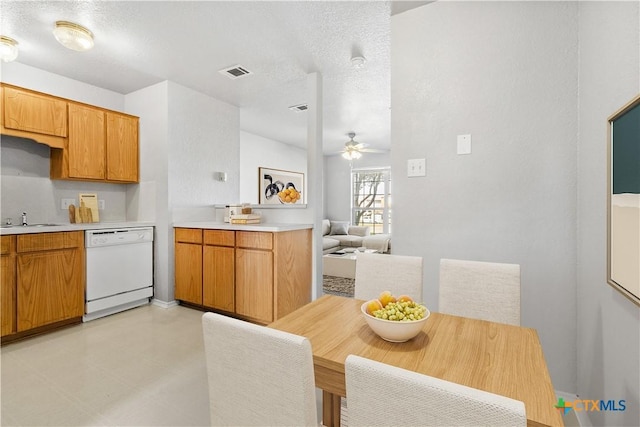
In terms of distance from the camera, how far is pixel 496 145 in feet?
5.95

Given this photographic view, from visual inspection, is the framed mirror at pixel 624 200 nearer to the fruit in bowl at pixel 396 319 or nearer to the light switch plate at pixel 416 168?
the fruit in bowl at pixel 396 319

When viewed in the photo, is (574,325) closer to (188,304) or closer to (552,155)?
(552,155)

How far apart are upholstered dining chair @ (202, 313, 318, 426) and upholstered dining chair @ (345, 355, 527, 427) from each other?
0.13 meters

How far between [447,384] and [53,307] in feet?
10.9

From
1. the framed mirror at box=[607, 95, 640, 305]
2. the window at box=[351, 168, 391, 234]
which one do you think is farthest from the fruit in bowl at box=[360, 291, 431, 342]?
the window at box=[351, 168, 391, 234]

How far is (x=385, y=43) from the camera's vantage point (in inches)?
100

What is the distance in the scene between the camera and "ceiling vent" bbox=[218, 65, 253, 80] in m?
3.03

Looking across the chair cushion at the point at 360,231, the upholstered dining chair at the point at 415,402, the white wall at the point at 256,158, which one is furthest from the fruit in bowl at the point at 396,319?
the chair cushion at the point at 360,231

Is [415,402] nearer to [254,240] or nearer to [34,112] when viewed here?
[254,240]

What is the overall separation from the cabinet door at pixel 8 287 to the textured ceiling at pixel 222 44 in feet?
5.62

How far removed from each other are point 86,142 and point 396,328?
358cm

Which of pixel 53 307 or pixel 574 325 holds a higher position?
pixel 574 325

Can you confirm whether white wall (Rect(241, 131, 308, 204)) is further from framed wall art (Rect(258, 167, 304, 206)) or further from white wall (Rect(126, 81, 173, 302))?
white wall (Rect(126, 81, 173, 302))

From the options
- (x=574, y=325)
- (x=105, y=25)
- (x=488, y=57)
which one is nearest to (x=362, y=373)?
(x=574, y=325)
